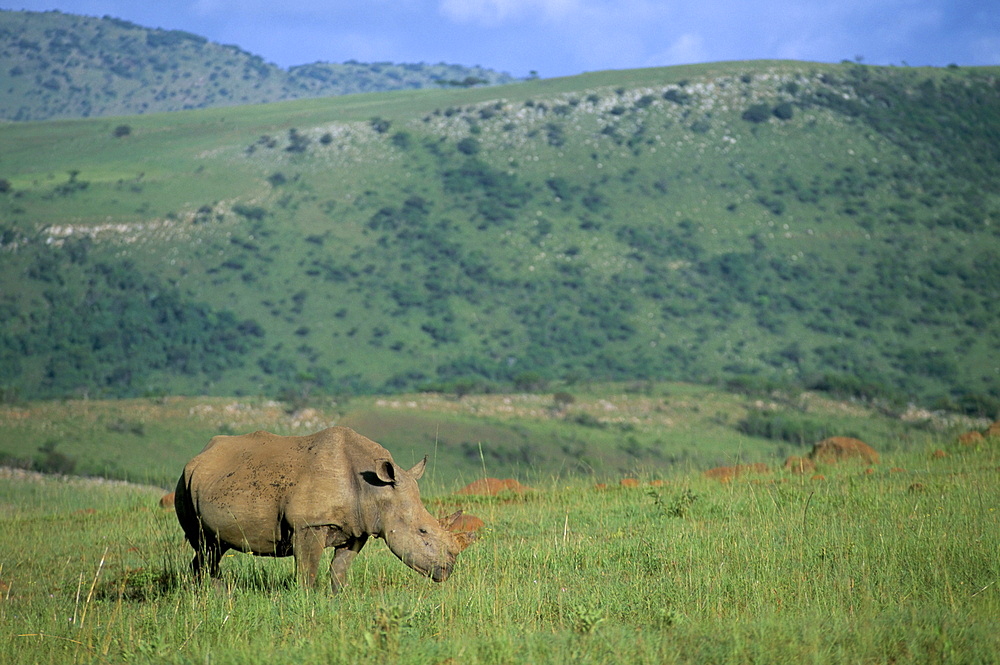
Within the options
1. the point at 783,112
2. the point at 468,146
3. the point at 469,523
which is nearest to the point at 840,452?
the point at 469,523

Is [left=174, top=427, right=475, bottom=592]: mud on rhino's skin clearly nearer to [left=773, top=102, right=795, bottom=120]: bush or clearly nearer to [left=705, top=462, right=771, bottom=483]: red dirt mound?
[left=705, top=462, right=771, bottom=483]: red dirt mound

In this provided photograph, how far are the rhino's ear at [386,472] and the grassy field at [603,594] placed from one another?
2.80 ft

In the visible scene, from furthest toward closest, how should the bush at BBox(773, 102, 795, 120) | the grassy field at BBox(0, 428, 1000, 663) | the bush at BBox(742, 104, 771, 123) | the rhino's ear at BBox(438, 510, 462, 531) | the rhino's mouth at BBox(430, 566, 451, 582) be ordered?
the bush at BBox(742, 104, 771, 123), the bush at BBox(773, 102, 795, 120), the rhino's ear at BBox(438, 510, 462, 531), the rhino's mouth at BBox(430, 566, 451, 582), the grassy field at BBox(0, 428, 1000, 663)

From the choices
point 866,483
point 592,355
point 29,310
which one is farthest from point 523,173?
point 866,483

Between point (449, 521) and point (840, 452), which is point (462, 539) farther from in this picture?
point (840, 452)

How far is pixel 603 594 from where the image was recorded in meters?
7.26

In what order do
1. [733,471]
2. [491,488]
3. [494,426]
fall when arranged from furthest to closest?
[494,426], [733,471], [491,488]

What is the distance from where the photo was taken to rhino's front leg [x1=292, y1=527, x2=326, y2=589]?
7.31m

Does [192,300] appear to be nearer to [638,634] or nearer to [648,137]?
[648,137]

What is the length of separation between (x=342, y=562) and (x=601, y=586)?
1987 mm

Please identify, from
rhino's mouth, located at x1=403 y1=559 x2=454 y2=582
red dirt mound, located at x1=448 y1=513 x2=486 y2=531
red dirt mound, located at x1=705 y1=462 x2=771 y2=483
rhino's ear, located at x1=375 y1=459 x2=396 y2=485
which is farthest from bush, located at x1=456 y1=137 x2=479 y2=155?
rhino's mouth, located at x1=403 y1=559 x2=454 y2=582

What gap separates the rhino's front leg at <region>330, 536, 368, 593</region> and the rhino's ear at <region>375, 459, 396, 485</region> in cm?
62

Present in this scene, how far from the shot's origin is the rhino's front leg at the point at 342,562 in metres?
7.48

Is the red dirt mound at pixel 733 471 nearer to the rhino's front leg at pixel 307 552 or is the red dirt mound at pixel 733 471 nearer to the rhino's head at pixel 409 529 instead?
the rhino's head at pixel 409 529
